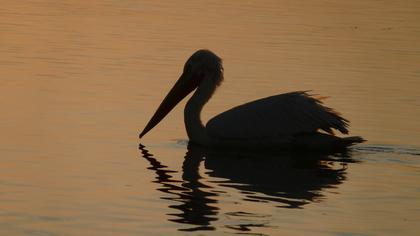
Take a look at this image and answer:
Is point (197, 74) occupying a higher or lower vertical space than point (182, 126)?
higher

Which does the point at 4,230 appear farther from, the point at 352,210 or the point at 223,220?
the point at 352,210

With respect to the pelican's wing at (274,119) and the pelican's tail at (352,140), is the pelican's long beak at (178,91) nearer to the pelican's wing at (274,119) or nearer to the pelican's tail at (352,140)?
the pelican's wing at (274,119)

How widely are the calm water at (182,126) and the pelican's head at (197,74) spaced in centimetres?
32

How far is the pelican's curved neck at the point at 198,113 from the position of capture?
1224cm

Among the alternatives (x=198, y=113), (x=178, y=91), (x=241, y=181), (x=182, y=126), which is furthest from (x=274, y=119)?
(x=241, y=181)

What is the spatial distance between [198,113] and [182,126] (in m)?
0.89

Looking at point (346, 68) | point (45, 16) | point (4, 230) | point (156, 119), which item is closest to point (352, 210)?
point (4, 230)

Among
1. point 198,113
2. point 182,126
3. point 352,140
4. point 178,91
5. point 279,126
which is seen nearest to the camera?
point 352,140

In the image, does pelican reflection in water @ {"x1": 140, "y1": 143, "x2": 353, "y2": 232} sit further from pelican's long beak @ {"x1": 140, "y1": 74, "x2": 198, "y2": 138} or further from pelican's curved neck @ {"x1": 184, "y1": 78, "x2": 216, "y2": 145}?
pelican's long beak @ {"x1": 140, "y1": 74, "x2": 198, "y2": 138}

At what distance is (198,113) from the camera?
41.3ft

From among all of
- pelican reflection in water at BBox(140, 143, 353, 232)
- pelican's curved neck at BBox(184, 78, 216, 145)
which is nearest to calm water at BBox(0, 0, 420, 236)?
pelican reflection in water at BBox(140, 143, 353, 232)

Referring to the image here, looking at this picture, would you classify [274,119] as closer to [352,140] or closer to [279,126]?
[279,126]

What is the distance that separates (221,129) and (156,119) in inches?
33.2

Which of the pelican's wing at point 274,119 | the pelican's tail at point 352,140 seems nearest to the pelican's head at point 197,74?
the pelican's wing at point 274,119
